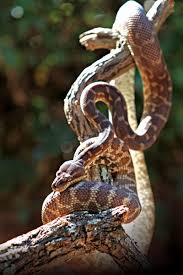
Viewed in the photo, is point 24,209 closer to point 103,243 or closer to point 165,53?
point 165,53

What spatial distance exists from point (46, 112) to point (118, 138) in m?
1.73

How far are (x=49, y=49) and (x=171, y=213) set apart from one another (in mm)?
1156

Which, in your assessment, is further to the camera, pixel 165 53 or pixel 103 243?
pixel 165 53

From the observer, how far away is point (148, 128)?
2.44 meters

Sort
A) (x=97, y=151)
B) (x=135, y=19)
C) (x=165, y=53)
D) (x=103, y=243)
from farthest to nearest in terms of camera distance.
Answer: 1. (x=165, y=53)
2. (x=135, y=19)
3. (x=97, y=151)
4. (x=103, y=243)

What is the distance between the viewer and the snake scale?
5.91ft

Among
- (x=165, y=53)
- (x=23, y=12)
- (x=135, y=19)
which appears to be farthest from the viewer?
(x=165, y=53)

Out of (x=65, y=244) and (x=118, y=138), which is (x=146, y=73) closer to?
(x=118, y=138)

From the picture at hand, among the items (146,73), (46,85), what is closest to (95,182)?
(146,73)

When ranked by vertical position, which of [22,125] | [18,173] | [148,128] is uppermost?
[22,125]

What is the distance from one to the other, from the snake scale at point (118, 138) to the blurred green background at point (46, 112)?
2.97 feet

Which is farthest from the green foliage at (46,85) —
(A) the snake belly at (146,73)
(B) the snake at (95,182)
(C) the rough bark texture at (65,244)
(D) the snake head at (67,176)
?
(C) the rough bark texture at (65,244)

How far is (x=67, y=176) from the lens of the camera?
1.82 meters

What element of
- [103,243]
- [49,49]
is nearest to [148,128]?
[103,243]
